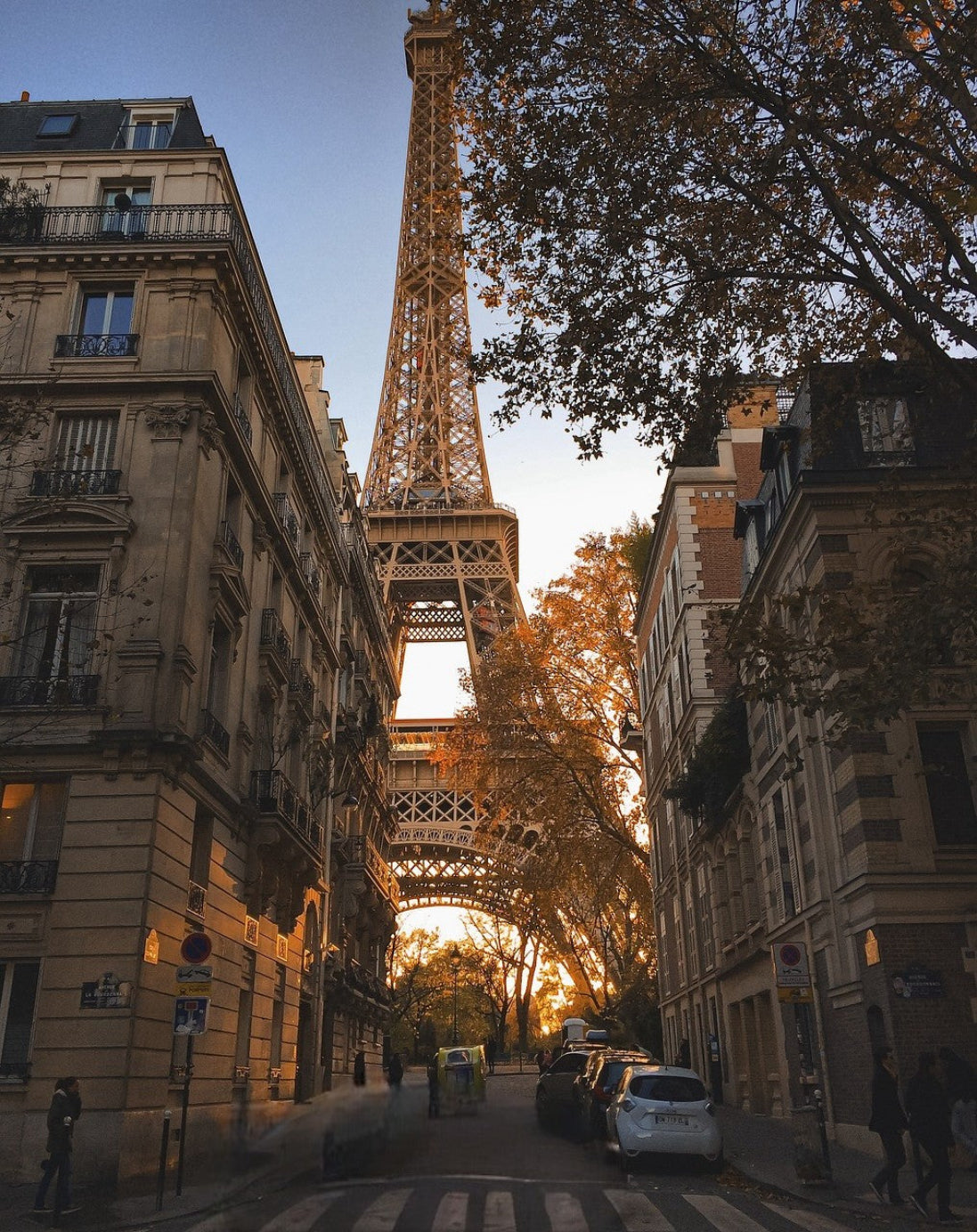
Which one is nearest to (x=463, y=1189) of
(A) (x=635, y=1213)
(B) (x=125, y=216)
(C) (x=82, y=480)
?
(A) (x=635, y=1213)

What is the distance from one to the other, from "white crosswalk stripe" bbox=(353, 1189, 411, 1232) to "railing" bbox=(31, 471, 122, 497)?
684 inches

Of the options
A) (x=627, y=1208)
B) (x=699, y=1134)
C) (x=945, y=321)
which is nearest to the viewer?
(x=627, y=1208)

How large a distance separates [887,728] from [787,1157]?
6.68 metres

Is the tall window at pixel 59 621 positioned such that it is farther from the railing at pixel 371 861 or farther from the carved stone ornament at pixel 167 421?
the railing at pixel 371 861

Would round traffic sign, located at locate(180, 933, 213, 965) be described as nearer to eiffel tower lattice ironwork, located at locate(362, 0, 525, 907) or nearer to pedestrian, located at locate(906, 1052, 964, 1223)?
pedestrian, located at locate(906, 1052, 964, 1223)

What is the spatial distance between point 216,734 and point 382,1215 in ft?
56.9

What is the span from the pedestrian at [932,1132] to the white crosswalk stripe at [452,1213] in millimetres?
8198

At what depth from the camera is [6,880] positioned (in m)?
17.5

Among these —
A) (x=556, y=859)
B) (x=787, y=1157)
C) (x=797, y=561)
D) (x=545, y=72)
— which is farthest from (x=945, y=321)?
(x=556, y=859)

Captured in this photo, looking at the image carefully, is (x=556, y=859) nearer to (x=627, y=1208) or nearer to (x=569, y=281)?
(x=569, y=281)

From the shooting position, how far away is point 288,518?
A: 2828 centimetres

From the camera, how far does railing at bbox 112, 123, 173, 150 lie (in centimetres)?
2530

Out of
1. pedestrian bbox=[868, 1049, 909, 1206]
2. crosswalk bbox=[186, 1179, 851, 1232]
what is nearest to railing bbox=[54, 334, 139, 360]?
pedestrian bbox=[868, 1049, 909, 1206]

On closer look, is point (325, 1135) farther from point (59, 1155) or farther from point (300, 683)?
point (300, 683)
